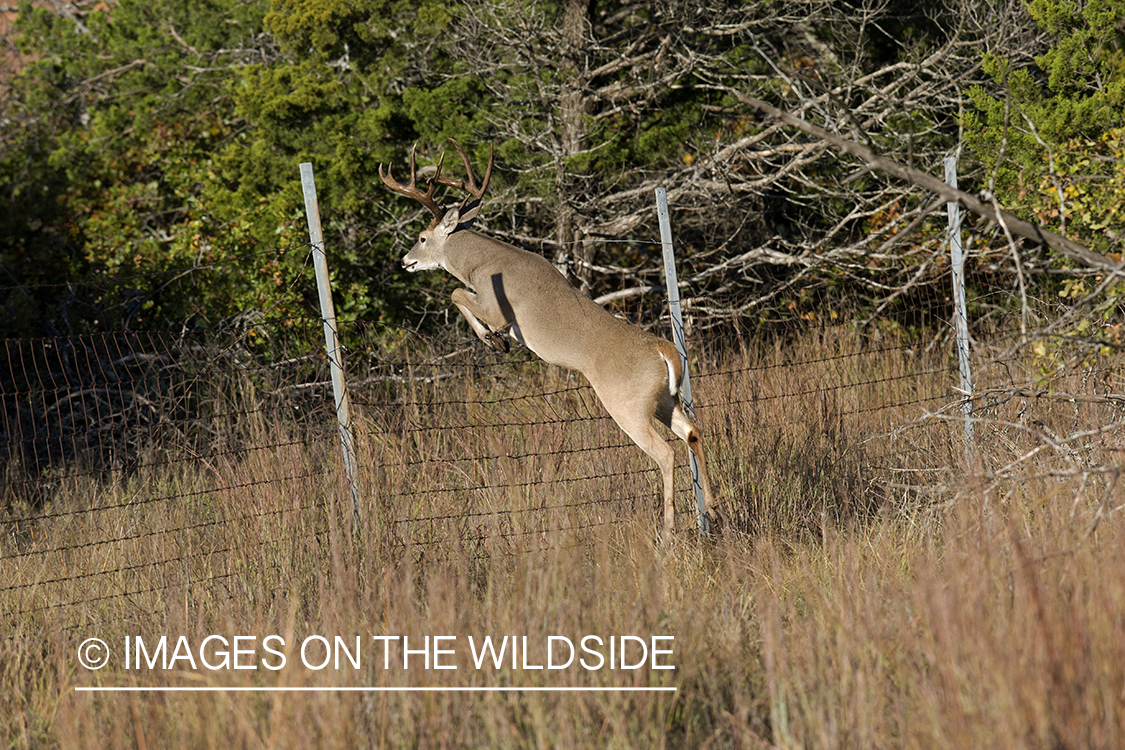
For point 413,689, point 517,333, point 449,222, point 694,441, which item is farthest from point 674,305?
point 413,689

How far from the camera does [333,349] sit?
5.59 metres

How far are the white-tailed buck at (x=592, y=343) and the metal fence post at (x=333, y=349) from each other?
3.57 feet

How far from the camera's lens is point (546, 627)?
410cm

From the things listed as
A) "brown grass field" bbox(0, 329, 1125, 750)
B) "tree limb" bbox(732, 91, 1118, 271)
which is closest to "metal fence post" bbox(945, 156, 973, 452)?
"brown grass field" bbox(0, 329, 1125, 750)

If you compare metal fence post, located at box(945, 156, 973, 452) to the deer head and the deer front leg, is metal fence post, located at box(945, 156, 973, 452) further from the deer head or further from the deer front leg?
the deer head

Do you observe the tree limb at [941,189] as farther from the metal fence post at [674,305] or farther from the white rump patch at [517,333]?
the white rump patch at [517,333]

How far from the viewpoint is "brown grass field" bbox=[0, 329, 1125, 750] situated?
3.48 meters

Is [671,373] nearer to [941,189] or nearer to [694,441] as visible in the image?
[694,441]

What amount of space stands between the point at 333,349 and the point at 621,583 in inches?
76.9

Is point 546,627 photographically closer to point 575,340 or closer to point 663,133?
point 575,340

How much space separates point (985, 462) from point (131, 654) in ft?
14.3

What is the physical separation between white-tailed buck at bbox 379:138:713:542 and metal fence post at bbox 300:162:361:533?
42.9 inches

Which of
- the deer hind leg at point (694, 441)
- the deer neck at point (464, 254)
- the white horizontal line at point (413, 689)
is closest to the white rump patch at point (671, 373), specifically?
the deer hind leg at point (694, 441)

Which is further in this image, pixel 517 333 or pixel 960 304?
pixel 960 304
